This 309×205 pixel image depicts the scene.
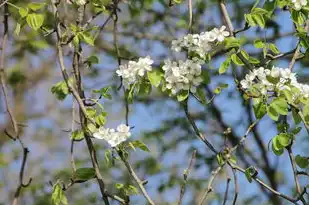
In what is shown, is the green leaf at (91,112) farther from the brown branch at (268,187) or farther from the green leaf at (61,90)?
the brown branch at (268,187)

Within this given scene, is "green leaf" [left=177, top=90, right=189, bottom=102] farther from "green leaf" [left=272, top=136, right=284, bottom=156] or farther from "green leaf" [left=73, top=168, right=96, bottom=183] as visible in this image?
"green leaf" [left=73, top=168, right=96, bottom=183]

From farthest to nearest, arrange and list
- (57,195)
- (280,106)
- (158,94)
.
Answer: (158,94)
(57,195)
(280,106)

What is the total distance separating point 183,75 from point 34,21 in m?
0.47

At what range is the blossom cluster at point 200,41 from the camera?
172 centimetres

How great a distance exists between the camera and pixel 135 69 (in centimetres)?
170

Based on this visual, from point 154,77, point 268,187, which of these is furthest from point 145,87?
point 268,187

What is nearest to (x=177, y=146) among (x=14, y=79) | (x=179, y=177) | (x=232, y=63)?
(x=179, y=177)

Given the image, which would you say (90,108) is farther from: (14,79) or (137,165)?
(137,165)

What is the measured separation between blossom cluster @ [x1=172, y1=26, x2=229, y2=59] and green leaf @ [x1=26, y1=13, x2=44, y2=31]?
39cm

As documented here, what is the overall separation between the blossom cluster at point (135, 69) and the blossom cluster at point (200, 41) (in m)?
0.09

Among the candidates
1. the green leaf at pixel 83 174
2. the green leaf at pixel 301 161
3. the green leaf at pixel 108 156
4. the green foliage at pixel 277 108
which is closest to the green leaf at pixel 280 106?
the green foliage at pixel 277 108

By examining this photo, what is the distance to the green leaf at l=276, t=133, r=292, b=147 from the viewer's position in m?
1.67

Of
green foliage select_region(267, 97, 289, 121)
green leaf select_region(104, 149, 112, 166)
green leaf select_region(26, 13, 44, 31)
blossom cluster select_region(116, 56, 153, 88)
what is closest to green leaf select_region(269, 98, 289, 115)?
green foliage select_region(267, 97, 289, 121)

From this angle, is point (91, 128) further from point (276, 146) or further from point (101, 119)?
point (276, 146)
